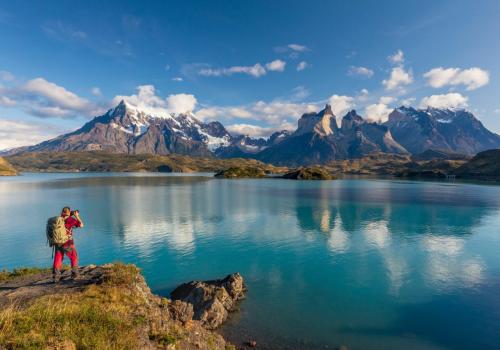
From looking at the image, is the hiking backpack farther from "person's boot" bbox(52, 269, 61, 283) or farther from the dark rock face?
the dark rock face

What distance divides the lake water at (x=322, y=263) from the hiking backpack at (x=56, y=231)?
55.2 ft

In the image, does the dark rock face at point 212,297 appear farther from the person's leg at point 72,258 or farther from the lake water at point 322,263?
the person's leg at point 72,258

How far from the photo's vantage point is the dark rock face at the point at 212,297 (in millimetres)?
29266

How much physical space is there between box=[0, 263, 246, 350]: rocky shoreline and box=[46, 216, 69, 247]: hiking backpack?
3450mm

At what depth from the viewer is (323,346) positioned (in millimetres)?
26250

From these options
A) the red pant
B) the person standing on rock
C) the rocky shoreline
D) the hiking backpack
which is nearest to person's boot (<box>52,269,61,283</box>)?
the person standing on rock

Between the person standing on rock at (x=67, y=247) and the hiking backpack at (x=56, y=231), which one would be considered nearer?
the hiking backpack at (x=56, y=231)

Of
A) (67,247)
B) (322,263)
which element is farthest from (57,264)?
(322,263)

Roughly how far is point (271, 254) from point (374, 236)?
29112mm

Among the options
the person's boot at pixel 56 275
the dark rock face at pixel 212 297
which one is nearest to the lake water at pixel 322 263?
the dark rock face at pixel 212 297

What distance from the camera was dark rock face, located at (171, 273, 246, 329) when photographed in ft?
96.0

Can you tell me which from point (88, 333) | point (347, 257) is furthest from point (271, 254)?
point (88, 333)

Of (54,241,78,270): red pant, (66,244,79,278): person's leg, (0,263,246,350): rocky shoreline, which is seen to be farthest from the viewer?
(66,244,79,278): person's leg

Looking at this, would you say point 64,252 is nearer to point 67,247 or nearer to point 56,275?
point 67,247
